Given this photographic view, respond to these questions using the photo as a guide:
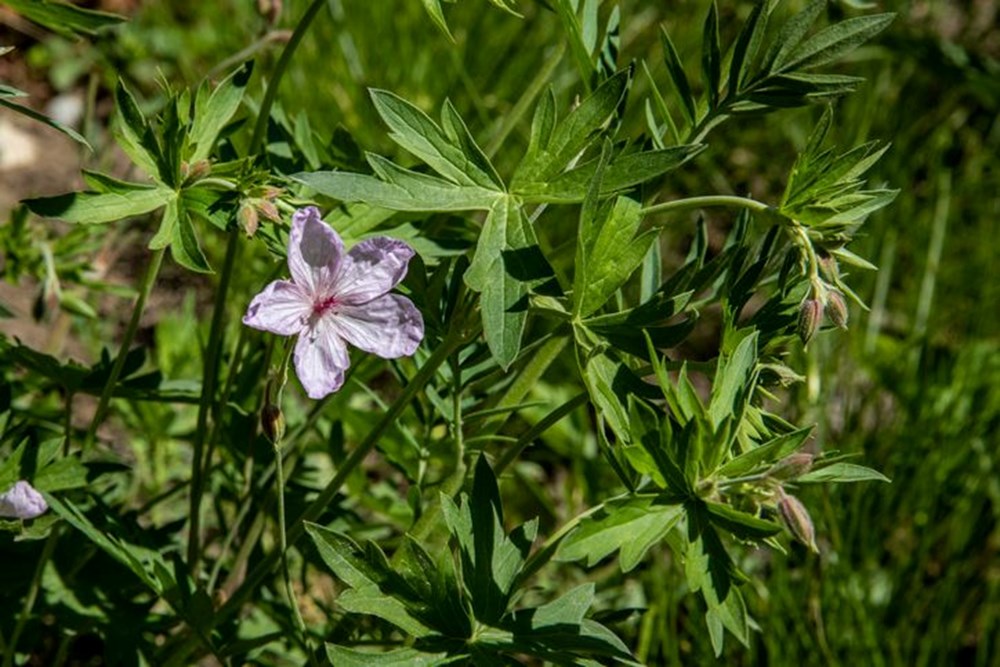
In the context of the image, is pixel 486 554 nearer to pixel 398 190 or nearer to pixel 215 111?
pixel 398 190

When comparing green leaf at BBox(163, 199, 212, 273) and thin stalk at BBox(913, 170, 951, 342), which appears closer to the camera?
green leaf at BBox(163, 199, 212, 273)

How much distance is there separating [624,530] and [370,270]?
325 mm

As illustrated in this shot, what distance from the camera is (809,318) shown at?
117 cm

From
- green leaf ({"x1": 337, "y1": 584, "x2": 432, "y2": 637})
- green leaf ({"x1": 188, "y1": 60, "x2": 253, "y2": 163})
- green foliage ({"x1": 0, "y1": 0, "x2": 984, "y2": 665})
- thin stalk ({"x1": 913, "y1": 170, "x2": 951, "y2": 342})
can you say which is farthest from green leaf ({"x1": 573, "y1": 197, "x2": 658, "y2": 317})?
thin stalk ({"x1": 913, "y1": 170, "x2": 951, "y2": 342})

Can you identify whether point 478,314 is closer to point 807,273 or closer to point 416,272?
point 416,272

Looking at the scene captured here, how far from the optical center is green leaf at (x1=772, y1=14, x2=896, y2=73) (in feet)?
4.18

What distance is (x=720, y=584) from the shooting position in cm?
115

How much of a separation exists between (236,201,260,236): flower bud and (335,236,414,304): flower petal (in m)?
0.09

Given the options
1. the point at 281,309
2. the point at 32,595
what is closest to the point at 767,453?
the point at 281,309

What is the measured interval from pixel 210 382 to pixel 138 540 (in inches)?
9.4

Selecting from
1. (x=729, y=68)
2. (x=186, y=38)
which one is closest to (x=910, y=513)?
(x=729, y=68)

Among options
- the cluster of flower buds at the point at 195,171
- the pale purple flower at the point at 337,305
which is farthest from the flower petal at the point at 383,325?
the cluster of flower buds at the point at 195,171

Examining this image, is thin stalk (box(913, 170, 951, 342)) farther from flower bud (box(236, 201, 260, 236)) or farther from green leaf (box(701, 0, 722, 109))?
flower bud (box(236, 201, 260, 236))

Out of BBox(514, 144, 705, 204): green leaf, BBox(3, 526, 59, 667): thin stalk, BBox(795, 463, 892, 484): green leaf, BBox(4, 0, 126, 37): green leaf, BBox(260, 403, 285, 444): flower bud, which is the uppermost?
BBox(514, 144, 705, 204): green leaf
